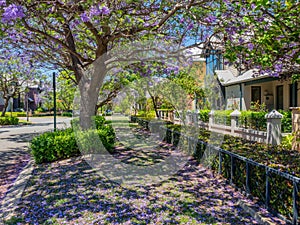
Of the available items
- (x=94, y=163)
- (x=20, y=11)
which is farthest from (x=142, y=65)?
(x=20, y=11)

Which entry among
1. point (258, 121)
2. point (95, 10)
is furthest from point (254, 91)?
point (95, 10)

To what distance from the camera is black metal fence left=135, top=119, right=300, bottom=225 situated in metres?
3.73

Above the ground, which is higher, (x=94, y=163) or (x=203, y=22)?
(x=203, y=22)

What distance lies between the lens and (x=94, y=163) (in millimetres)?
7258

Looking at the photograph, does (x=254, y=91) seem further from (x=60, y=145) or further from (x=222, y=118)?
(x=60, y=145)

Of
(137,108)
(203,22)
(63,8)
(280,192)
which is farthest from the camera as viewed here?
(137,108)

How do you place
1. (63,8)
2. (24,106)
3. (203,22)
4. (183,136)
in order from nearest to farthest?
(63,8)
(203,22)
(183,136)
(24,106)

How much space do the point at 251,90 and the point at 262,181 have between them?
16.6m

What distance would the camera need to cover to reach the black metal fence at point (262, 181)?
3.73 meters

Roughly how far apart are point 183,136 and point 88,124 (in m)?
3.22

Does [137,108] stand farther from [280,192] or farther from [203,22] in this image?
[280,192]

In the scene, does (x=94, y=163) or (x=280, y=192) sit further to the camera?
(x=94, y=163)

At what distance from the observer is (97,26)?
7785 mm

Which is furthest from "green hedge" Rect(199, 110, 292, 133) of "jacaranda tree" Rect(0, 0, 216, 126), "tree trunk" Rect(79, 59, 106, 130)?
"tree trunk" Rect(79, 59, 106, 130)
